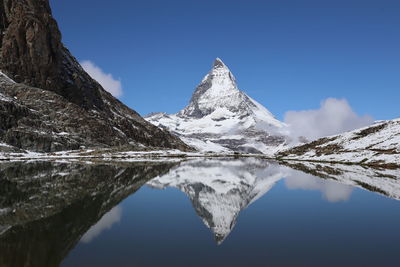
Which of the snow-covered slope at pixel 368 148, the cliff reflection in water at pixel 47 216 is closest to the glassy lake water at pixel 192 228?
the cliff reflection in water at pixel 47 216

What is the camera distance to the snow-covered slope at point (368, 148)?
4677 inches

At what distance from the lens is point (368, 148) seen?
146m

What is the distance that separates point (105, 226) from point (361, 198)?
31.8 meters

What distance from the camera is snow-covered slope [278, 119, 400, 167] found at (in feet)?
390

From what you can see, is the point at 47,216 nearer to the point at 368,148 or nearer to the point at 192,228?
the point at 192,228

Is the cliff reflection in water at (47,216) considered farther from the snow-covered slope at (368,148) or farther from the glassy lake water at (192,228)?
the snow-covered slope at (368,148)

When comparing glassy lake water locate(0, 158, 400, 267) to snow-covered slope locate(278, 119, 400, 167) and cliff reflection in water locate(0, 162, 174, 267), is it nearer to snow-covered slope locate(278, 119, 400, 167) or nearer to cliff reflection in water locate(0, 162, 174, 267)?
cliff reflection in water locate(0, 162, 174, 267)

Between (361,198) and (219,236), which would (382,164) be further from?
(219,236)

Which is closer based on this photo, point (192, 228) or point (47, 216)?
point (192, 228)

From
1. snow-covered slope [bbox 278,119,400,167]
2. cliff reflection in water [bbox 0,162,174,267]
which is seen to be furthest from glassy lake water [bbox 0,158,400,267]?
snow-covered slope [bbox 278,119,400,167]

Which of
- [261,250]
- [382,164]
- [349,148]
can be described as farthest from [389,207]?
[349,148]

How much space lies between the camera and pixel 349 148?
526 feet

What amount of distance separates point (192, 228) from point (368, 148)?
136 metres

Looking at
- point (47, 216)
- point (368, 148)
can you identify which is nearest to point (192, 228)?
point (47, 216)
